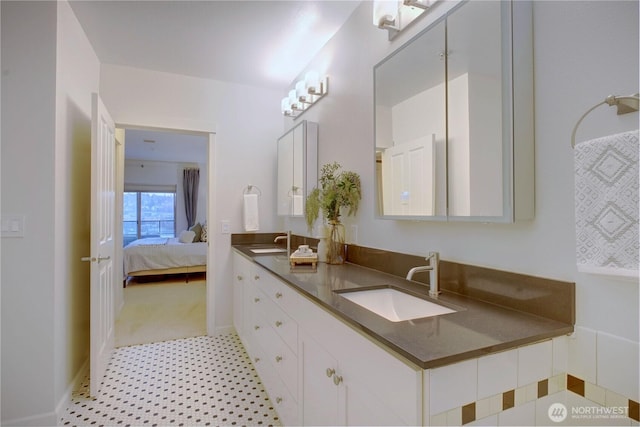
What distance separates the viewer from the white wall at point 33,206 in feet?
5.53

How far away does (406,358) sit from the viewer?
30.0 inches

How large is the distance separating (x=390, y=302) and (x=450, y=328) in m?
0.54

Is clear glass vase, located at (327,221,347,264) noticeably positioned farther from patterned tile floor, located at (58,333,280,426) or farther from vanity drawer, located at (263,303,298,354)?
patterned tile floor, located at (58,333,280,426)

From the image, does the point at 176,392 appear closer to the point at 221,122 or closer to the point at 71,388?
the point at 71,388

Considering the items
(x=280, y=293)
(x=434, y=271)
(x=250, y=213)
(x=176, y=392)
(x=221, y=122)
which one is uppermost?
(x=221, y=122)

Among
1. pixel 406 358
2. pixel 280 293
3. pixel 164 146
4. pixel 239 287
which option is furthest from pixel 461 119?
pixel 164 146

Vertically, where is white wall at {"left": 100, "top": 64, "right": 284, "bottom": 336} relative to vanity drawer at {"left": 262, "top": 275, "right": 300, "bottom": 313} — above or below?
above

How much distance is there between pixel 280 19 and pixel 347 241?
1537mm

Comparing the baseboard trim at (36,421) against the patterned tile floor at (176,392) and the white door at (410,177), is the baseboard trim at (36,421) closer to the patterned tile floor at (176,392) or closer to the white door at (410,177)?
the patterned tile floor at (176,392)

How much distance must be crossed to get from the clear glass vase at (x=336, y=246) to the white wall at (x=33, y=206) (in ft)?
5.10

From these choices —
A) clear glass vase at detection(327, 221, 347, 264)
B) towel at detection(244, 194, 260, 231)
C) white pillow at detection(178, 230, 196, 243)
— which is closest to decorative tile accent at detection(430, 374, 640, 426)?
clear glass vase at detection(327, 221, 347, 264)

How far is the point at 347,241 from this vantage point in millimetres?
2166

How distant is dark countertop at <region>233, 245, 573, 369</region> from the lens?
77cm

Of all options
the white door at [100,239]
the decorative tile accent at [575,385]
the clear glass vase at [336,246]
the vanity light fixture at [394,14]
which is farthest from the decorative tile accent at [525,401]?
the white door at [100,239]
